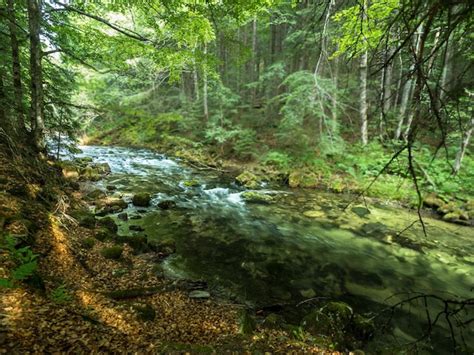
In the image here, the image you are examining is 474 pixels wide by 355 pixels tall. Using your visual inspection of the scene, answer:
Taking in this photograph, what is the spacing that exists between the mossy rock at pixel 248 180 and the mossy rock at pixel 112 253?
793 centimetres

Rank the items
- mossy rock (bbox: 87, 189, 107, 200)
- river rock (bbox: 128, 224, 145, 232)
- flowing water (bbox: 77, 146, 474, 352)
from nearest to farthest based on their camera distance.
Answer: flowing water (bbox: 77, 146, 474, 352), river rock (bbox: 128, 224, 145, 232), mossy rock (bbox: 87, 189, 107, 200)

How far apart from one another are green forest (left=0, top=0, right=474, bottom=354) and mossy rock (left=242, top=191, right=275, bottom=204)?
3.1 inches

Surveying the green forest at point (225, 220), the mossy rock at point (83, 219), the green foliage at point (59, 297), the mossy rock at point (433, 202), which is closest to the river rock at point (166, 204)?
the green forest at point (225, 220)

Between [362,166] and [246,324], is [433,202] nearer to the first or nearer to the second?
[362,166]

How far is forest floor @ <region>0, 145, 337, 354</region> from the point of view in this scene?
8.90ft

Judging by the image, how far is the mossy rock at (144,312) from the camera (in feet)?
12.6

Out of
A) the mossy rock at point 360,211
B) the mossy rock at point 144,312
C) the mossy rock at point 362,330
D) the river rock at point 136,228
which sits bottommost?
the mossy rock at point 362,330

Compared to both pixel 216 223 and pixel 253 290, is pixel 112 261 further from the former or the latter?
pixel 216 223

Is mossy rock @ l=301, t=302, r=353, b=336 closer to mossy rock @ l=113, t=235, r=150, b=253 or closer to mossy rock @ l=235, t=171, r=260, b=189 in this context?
mossy rock @ l=113, t=235, r=150, b=253

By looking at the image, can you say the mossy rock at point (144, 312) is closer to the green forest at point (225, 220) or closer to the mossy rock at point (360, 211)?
the green forest at point (225, 220)

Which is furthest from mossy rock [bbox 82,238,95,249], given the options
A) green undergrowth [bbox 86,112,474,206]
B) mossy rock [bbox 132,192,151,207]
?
green undergrowth [bbox 86,112,474,206]

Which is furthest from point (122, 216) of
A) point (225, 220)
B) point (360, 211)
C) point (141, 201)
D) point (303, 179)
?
point (303, 179)

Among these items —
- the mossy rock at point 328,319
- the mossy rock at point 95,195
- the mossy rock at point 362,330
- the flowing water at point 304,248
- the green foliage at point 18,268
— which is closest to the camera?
the green foliage at point 18,268

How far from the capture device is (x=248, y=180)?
A: 44.3 feet
